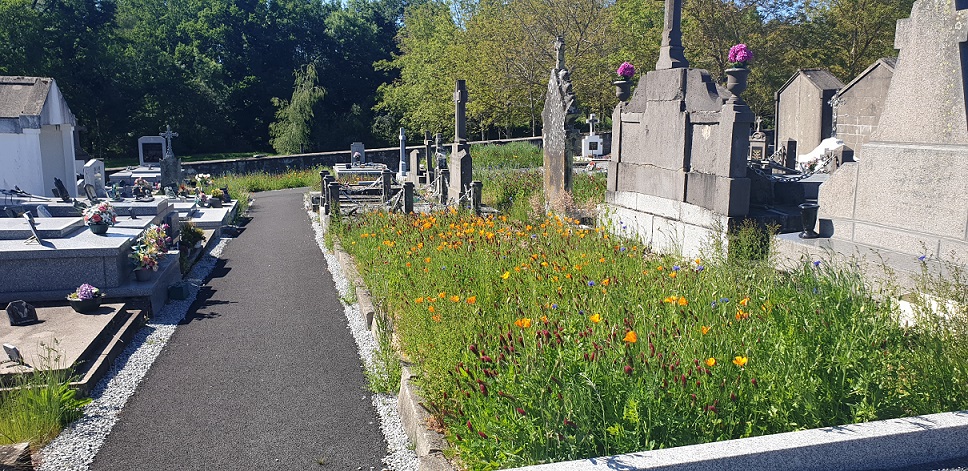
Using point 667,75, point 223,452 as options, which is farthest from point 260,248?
point 223,452

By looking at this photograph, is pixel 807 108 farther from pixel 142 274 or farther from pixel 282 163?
pixel 142 274

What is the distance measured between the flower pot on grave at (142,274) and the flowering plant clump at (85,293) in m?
0.89

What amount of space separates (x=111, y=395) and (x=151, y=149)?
19349mm

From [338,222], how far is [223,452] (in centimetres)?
798

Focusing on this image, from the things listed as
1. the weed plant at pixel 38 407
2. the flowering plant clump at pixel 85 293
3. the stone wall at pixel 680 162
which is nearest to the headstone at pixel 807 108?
the stone wall at pixel 680 162

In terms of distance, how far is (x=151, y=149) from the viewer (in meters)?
23.0

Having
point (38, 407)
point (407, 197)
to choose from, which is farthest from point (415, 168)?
point (38, 407)

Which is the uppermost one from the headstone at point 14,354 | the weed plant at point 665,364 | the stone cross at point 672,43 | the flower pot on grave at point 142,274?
the stone cross at point 672,43

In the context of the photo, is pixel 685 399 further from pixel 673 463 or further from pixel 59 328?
pixel 59 328

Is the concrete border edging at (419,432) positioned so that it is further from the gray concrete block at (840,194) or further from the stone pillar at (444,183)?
the stone pillar at (444,183)

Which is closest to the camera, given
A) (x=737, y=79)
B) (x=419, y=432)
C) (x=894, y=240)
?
(x=419, y=432)

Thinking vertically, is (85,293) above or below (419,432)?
above

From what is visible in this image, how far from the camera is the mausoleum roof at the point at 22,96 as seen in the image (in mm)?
12602

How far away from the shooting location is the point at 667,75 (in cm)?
967
